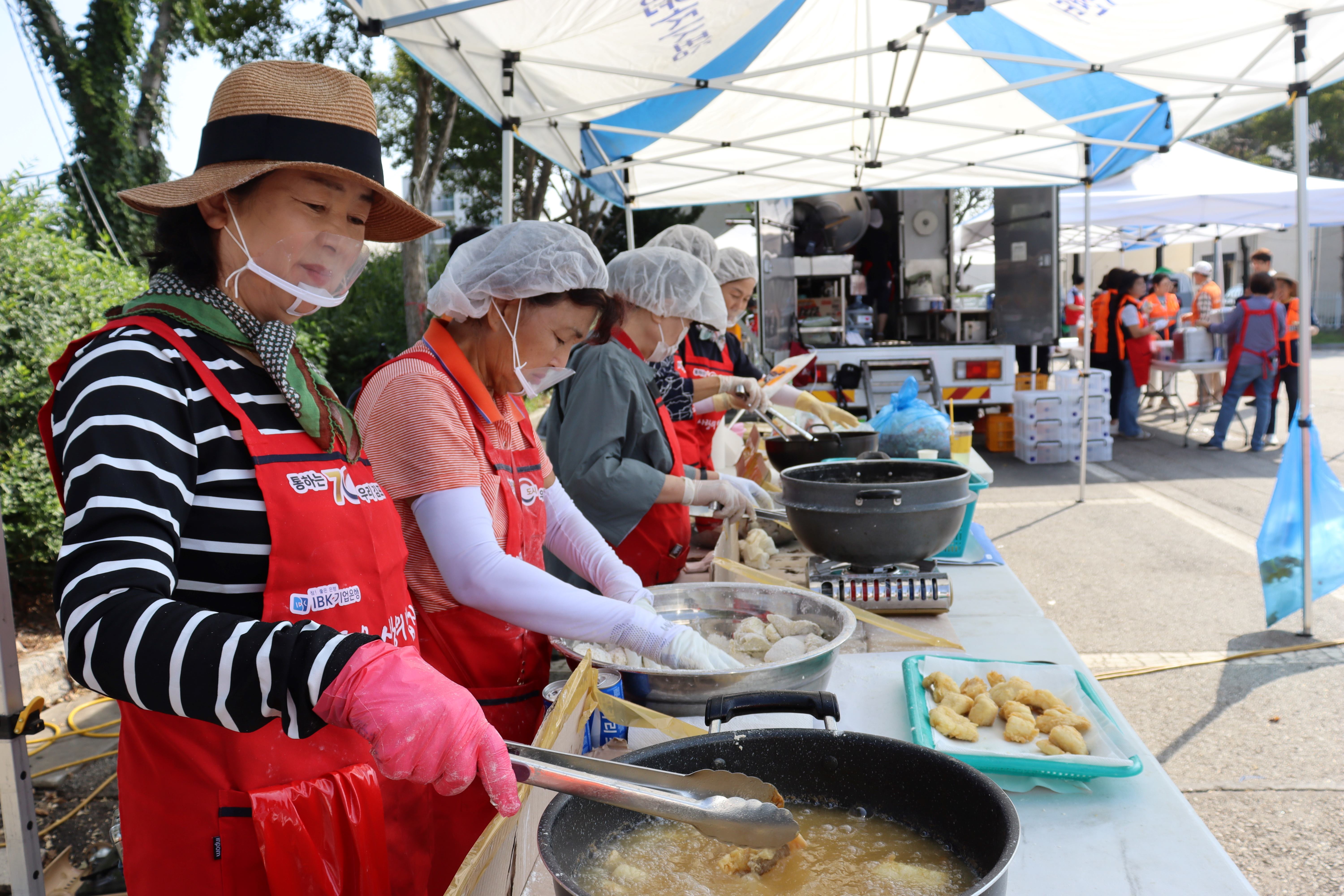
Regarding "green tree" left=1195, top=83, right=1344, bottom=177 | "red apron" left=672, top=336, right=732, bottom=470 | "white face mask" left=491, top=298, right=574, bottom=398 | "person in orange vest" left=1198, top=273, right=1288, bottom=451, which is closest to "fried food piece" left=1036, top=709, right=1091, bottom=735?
"white face mask" left=491, top=298, right=574, bottom=398

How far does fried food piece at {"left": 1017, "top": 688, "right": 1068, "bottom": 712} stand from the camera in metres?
1.70

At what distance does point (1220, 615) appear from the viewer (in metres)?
5.18

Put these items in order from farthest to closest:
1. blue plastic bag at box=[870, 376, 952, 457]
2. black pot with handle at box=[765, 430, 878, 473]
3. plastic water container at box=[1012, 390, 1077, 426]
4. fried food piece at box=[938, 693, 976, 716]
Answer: plastic water container at box=[1012, 390, 1077, 426]
blue plastic bag at box=[870, 376, 952, 457]
black pot with handle at box=[765, 430, 878, 473]
fried food piece at box=[938, 693, 976, 716]

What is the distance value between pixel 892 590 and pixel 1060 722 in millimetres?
819

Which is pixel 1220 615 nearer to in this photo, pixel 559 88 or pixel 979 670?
pixel 979 670

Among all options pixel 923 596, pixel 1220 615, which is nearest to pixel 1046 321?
pixel 1220 615

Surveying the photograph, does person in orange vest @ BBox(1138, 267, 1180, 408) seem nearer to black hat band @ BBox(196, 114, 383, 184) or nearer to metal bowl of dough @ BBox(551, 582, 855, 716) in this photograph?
metal bowl of dough @ BBox(551, 582, 855, 716)

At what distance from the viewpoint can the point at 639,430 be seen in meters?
2.94

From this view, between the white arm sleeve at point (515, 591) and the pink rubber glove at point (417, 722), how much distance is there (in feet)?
2.31

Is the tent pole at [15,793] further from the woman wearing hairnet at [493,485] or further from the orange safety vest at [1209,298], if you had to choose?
the orange safety vest at [1209,298]

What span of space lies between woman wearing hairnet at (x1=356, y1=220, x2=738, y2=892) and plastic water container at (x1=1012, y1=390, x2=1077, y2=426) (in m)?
8.60

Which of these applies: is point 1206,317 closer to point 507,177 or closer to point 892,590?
point 507,177

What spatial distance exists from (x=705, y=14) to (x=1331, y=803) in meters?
4.44

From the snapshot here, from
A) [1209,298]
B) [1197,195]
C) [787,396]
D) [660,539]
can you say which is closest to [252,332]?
[660,539]
